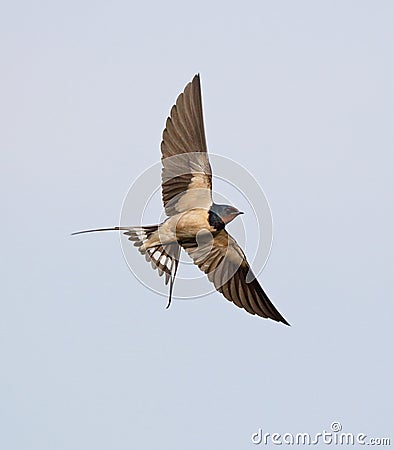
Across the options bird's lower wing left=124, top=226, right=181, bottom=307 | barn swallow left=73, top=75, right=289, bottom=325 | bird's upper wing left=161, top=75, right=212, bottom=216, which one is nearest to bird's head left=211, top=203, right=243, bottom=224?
barn swallow left=73, top=75, right=289, bottom=325

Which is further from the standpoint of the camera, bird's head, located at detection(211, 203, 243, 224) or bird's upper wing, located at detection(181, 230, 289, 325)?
bird's upper wing, located at detection(181, 230, 289, 325)

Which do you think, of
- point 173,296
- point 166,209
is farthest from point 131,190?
point 173,296

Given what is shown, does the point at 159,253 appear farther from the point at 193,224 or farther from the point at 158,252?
the point at 193,224

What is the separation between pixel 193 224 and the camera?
8.52 meters

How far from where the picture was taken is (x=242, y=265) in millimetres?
8922

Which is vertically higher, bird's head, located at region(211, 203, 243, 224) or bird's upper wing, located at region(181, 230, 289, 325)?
bird's head, located at region(211, 203, 243, 224)

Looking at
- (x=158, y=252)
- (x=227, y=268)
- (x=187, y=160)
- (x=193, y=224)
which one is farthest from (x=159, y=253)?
(x=187, y=160)

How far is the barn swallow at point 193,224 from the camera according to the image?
8484 millimetres

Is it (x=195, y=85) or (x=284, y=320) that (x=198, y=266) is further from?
(x=195, y=85)

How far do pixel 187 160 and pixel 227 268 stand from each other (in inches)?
41.1

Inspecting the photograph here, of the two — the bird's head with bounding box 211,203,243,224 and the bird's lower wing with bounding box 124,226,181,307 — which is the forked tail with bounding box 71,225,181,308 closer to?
the bird's lower wing with bounding box 124,226,181,307

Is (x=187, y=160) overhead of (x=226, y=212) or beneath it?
overhead

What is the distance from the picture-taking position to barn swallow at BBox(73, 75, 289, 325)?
848 centimetres

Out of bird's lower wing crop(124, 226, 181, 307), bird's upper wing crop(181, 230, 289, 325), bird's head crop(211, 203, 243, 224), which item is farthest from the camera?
bird's upper wing crop(181, 230, 289, 325)
